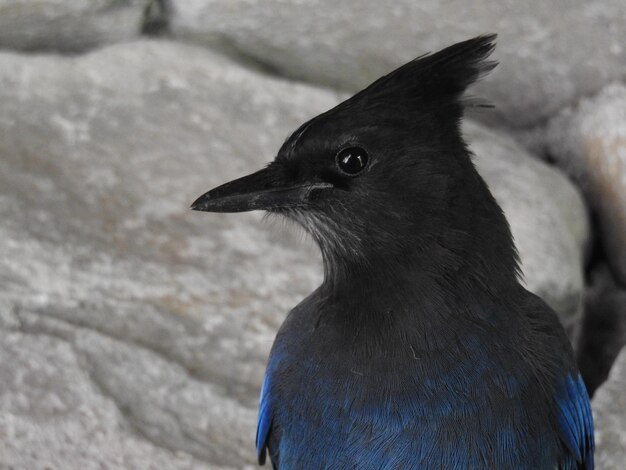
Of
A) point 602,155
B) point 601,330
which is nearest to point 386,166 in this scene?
point 601,330

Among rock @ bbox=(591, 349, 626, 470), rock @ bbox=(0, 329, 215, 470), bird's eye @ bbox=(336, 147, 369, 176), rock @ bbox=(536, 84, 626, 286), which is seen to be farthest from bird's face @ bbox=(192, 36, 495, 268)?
rock @ bbox=(536, 84, 626, 286)

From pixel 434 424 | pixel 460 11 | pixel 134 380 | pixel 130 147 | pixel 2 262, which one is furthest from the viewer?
pixel 460 11

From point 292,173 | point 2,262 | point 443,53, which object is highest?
point 443,53

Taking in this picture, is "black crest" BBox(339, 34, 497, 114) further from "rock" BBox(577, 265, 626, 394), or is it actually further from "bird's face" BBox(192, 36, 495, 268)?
"rock" BBox(577, 265, 626, 394)

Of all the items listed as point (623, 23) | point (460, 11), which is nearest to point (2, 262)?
point (460, 11)

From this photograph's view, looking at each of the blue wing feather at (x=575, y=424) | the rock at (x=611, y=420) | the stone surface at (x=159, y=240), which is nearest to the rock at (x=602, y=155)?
the stone surface at (x=159, y=240)

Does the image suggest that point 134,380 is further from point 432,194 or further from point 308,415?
point 432,194

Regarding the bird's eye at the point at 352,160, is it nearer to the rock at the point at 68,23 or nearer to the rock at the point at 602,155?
the rock at the point at 602,155
